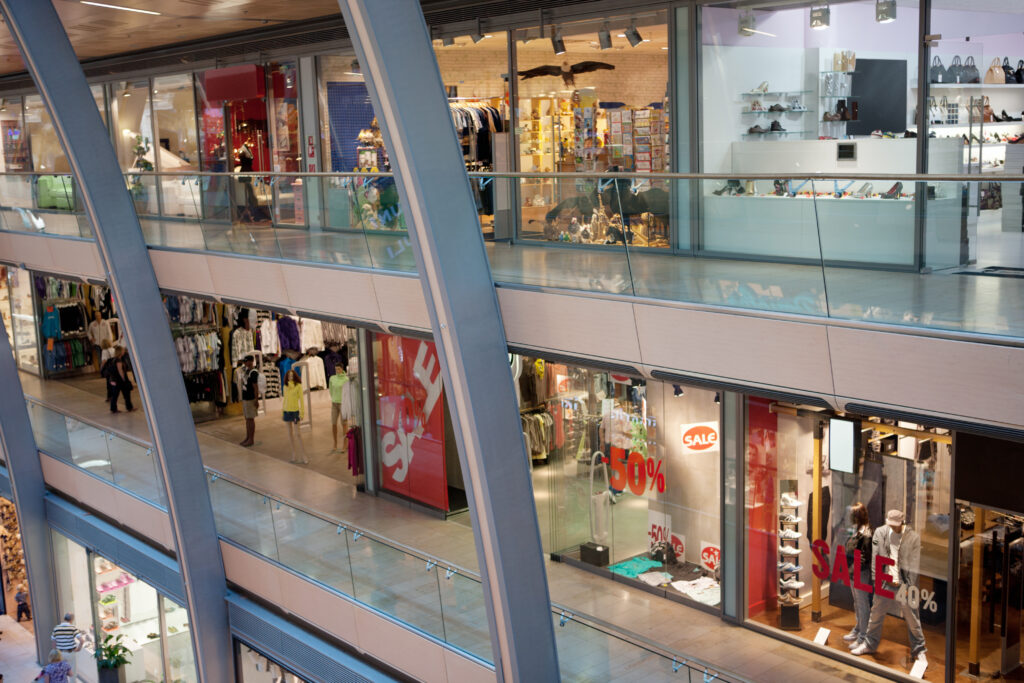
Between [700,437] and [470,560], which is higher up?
[700,437]

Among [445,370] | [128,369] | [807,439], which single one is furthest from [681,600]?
[128,369]

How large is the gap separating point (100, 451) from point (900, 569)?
11.7 meters

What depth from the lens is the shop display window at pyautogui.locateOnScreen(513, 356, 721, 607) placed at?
34.7 feet

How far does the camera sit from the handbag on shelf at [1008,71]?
325 inches

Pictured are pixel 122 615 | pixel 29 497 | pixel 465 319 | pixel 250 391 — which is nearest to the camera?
pixel 465 319

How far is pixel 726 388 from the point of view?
678 centimetres

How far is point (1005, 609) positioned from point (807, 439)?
2175 millimetres

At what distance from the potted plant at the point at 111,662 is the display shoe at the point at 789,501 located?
10362 millimetres

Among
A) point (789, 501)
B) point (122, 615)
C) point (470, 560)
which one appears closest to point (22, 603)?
point (122, 615)

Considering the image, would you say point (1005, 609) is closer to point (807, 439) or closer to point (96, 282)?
point (807, 439)

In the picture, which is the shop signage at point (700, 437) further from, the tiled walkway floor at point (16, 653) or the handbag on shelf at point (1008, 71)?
the tiled walkway floor at point (16, 653)

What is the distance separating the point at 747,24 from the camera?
9773 millimetres

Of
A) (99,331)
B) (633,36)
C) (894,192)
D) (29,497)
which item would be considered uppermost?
(633,36)

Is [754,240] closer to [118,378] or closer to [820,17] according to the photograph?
[820,17]
